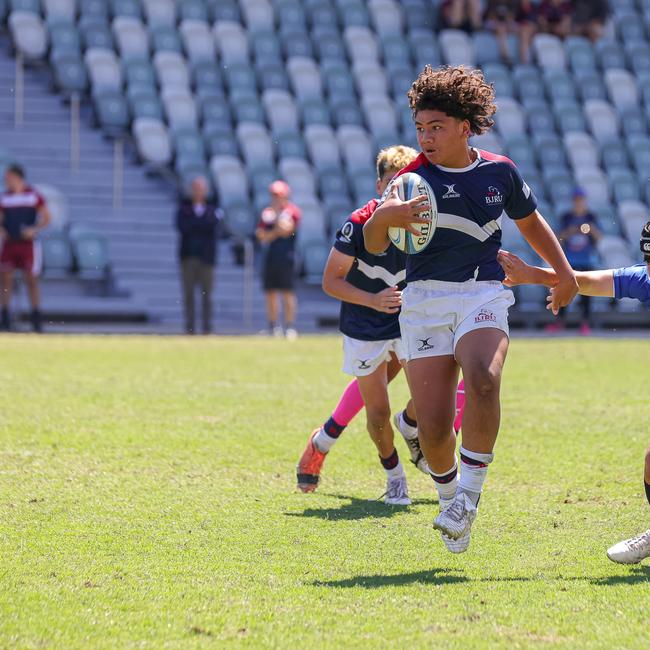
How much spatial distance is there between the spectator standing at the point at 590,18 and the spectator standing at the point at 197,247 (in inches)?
458

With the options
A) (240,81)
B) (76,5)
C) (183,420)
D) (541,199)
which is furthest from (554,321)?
(183,420)

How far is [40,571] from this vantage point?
545 centimetres

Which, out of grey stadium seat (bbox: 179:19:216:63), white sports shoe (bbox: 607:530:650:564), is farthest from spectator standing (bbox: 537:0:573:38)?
white sports shoe (bbox: 607:530:650:564)

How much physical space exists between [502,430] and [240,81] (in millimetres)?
14684

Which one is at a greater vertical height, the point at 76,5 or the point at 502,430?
the point at 76,5

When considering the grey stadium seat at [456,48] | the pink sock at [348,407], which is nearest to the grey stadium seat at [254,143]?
the grey stadium seat at [456,48]

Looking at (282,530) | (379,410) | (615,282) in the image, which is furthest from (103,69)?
(615,282)

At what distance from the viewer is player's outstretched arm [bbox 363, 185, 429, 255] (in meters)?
5.77

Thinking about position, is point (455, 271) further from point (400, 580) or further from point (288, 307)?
point (288, 307)

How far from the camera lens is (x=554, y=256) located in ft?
20.3

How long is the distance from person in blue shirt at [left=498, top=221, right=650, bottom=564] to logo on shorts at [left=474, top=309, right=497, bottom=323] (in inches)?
9.4

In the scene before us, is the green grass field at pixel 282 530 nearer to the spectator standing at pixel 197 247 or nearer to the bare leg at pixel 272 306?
the bare leg at pixel 272 306

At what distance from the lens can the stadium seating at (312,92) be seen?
22406mm

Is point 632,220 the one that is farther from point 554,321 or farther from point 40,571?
point 40,571
